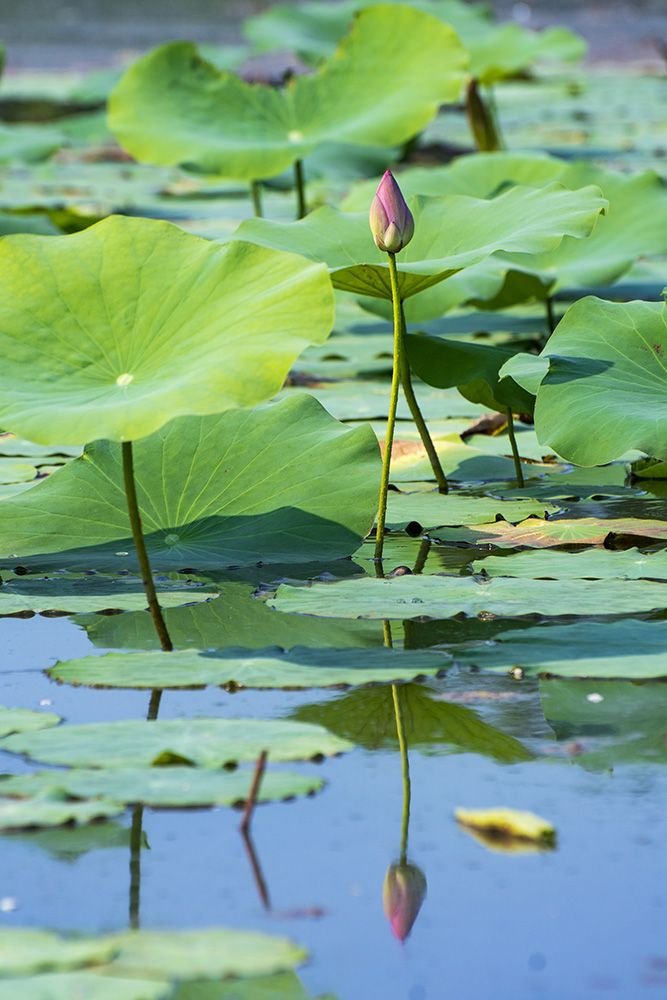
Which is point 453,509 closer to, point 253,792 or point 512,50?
point 253,792

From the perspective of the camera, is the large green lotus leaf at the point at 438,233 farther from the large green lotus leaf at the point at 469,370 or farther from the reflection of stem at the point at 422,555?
the reflection of stem at the point at 422,555

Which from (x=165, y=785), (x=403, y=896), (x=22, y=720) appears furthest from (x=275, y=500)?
(x=403, y=896)

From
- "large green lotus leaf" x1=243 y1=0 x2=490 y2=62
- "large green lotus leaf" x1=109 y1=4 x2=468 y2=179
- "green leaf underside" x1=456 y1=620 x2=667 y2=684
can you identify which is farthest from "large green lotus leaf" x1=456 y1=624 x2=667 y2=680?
"large green lotus leaf" x1=243 y1=0 x2=490 y2=62

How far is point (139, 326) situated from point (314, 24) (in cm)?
495

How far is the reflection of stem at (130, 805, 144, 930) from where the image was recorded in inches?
28.9

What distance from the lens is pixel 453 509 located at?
1576mm

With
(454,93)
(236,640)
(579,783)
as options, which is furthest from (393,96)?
(579,783)

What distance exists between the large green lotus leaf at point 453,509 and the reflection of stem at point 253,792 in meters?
0.73

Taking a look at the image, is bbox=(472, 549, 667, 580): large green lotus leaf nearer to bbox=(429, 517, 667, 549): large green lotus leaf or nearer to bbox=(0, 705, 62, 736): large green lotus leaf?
bbox=(429, 517, 667, 549): large green lotus leaf

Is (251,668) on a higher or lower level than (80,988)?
lower

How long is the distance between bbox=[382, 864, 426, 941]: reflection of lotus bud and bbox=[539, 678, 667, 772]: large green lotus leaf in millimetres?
198

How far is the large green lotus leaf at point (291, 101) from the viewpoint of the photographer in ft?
9.63

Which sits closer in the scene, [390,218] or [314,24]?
[390,218]

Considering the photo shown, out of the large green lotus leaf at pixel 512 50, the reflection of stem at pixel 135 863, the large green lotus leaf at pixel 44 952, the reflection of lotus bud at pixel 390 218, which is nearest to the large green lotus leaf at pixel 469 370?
the reflection of lotus bud at pixel 390 218
